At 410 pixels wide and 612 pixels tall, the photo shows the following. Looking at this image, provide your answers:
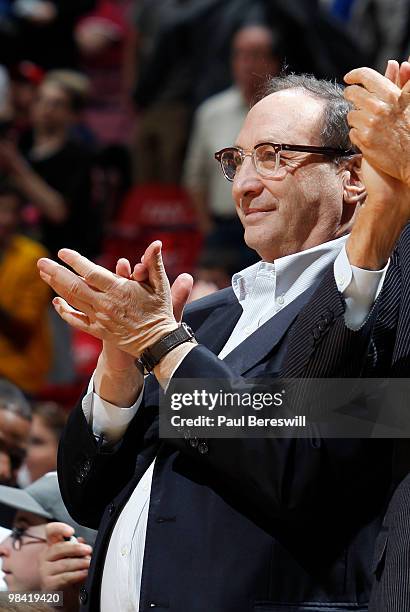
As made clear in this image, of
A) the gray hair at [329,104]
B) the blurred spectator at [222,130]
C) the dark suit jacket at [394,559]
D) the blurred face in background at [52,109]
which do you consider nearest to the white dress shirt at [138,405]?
the gray hair at [329,104]

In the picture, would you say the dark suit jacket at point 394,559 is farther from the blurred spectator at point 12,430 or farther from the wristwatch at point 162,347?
the blurred spectator at point 12,430

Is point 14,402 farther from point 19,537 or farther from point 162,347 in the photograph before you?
point 162,347

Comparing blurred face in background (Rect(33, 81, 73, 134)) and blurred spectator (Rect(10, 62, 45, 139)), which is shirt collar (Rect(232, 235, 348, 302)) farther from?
blurred spectator (Rect(10, 62, 45, 139))

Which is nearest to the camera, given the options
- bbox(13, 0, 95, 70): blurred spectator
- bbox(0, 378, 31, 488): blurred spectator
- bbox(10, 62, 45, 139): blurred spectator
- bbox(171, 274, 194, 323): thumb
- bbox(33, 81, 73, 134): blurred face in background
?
bbox(171, 274, 194, 323): thumb

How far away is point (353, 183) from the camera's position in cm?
261

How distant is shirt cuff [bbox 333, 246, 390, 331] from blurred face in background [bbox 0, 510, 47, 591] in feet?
3.40

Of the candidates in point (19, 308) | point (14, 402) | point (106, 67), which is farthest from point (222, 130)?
point (14, 402)

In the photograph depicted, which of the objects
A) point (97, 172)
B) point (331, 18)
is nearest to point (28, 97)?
point (97, 172)

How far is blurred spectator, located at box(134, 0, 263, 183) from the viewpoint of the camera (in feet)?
23.4

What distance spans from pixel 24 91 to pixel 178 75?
3.28 ft

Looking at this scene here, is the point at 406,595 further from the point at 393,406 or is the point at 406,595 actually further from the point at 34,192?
the point at 34,192

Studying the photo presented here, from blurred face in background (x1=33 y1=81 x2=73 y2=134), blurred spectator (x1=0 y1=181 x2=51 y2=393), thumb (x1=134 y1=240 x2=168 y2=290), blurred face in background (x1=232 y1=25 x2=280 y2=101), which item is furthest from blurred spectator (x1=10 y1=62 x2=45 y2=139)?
thumb (x1=134 y1=240 x2=168 y2=290)

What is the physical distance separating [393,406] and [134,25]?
6.43 meters

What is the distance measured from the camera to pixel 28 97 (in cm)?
768
